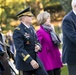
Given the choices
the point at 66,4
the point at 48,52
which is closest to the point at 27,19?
the point at 48,52

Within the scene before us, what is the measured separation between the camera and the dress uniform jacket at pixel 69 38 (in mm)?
5764

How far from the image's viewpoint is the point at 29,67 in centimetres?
Answer: 639

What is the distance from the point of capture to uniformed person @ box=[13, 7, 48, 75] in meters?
6.23

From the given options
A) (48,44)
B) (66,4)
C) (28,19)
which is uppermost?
(28,19)

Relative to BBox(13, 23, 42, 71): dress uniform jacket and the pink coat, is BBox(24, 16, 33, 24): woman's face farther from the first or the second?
the pink coat

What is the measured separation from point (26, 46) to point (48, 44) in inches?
39.5

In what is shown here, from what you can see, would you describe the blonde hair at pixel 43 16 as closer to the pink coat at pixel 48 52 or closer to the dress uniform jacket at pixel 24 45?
the pink coat at pixel 48 52

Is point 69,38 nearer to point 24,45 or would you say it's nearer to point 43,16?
point 24,45

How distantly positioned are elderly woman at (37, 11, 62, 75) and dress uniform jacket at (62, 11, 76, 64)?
4.29 ft

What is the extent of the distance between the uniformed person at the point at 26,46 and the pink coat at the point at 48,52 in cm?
76

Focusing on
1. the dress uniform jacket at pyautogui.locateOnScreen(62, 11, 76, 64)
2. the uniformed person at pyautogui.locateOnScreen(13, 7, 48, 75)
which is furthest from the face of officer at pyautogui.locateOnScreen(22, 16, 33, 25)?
the dress uniform jacket at pyautogui.locateOnScreen(62, 11, 76, 64)

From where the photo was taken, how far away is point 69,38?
5781 mm

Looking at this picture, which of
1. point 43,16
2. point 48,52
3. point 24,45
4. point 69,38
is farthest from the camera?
point 48,52

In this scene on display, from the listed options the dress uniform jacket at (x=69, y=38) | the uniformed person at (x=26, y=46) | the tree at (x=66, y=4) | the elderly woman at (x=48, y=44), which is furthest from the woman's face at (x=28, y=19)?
the tree at (x=66, y=4)
